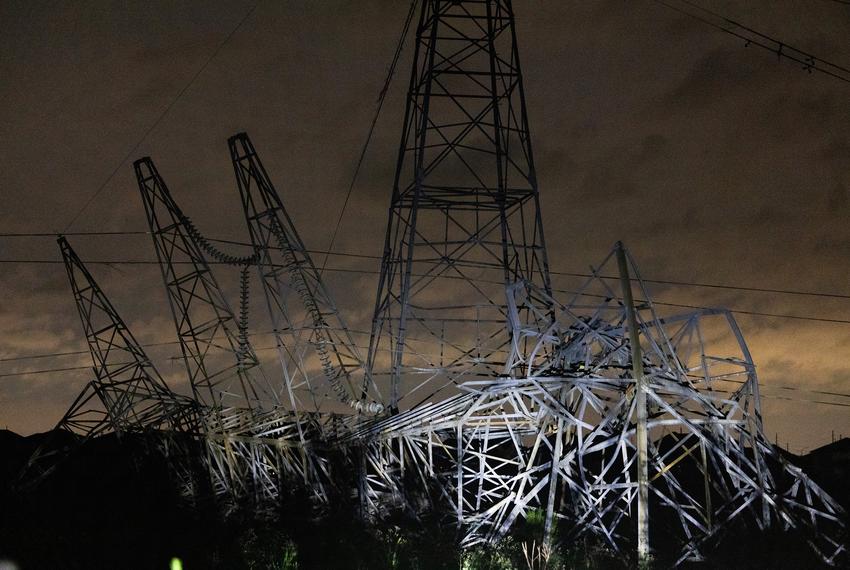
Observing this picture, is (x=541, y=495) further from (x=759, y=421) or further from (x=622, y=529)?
(x=759, y=421)

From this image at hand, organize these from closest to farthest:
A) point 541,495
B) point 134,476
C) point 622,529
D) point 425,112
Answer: point 622,529, point 425,112, point 134,476, point 541,495

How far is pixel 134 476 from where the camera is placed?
39438mm

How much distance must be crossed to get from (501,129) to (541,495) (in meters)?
18.8

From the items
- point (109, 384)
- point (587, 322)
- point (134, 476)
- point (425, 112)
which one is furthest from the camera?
point (134, 476)

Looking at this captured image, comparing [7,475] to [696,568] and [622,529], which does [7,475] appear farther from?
[696,568]

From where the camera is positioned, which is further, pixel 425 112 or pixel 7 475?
pixel 7 475

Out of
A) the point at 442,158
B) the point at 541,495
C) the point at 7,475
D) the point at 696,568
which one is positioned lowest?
the point at 696,568

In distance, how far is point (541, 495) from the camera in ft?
140

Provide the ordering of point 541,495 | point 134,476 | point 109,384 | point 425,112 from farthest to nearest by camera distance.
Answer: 1. point 541,495
2. point 134,476
3. point 109,384
4. point 425,112

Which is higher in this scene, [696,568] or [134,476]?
[134,476]

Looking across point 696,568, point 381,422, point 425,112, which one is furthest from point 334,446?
point 696,568

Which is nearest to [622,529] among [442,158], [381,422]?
[381,422]

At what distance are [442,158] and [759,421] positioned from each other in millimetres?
13848

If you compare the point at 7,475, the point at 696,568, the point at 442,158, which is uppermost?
the point at 442,158
